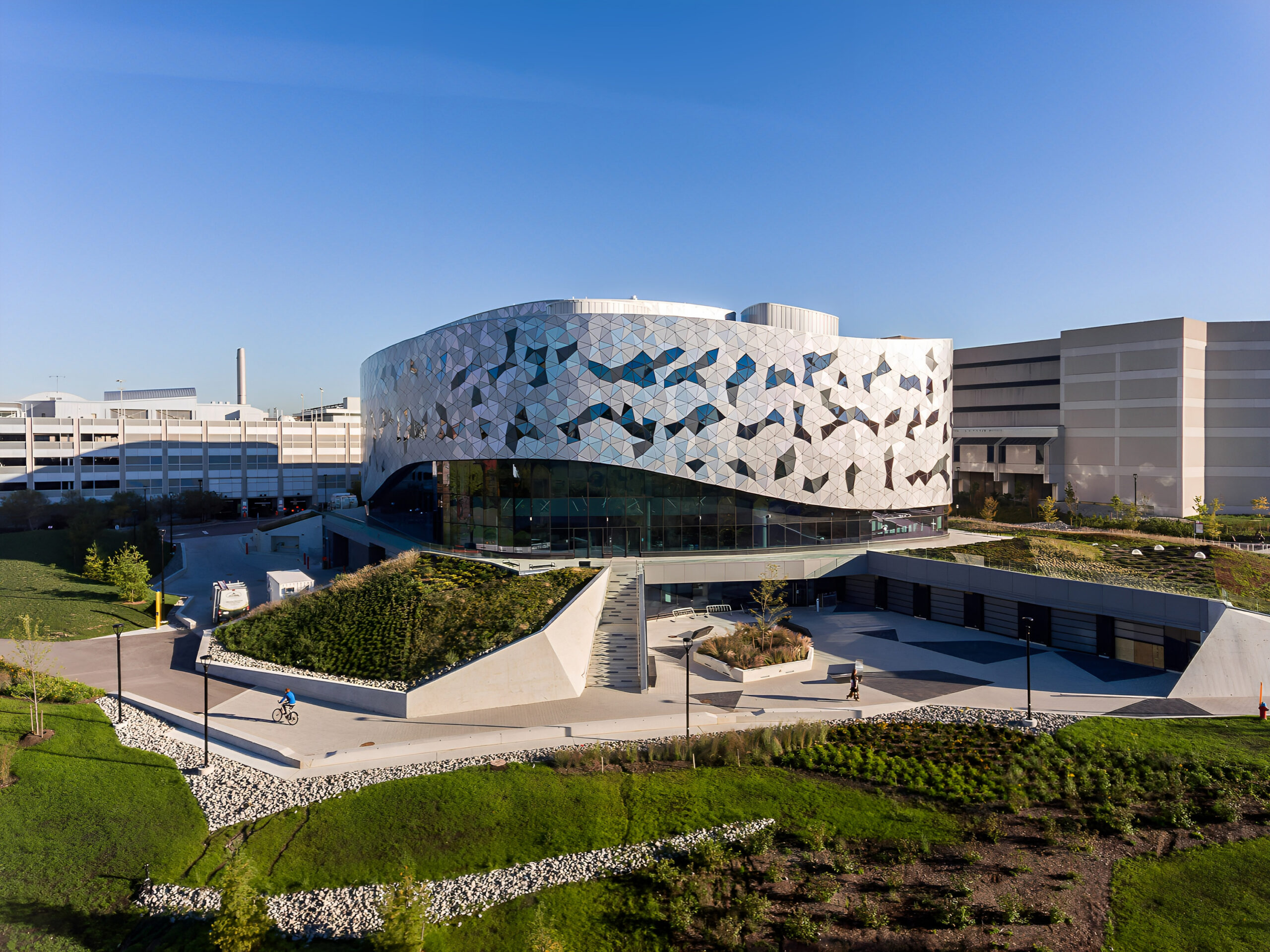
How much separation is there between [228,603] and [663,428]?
23944mm

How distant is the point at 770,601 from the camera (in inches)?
1260

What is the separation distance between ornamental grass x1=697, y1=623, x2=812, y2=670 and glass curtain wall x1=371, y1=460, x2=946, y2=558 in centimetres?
912

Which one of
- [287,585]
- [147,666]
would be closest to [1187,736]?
[287,585]

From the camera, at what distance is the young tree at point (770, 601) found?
30.8 meters

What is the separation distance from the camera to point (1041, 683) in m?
27.0

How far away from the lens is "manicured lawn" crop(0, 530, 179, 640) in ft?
115

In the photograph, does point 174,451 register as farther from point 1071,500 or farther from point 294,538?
point 1071,500

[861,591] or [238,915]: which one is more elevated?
[861,591]

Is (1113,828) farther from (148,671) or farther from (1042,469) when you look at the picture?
(1042,469)

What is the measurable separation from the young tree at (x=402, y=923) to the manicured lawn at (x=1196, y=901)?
40.9 ft

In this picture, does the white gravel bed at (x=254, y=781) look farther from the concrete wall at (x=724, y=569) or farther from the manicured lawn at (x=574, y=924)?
the concrete wall at (x=724, y=569)

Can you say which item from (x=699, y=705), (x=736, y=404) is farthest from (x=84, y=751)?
(x=736, y=404)

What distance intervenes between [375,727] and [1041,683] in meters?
24.5

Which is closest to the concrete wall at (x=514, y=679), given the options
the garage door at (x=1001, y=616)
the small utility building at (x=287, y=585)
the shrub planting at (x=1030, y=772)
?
the shrub planting at (x=1030, y=772)
